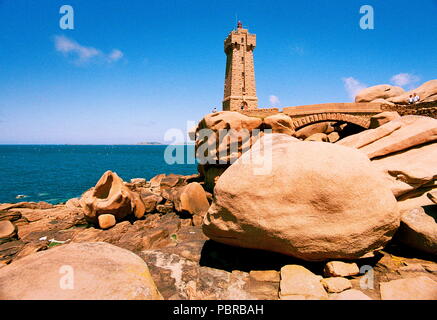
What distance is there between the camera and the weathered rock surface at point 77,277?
123 inches

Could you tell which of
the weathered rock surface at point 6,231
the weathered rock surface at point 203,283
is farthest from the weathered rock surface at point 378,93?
the weathered rock surface at point 6,231

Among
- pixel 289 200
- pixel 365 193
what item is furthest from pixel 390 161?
pixel 289 200

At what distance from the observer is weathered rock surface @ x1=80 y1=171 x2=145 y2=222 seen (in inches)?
433

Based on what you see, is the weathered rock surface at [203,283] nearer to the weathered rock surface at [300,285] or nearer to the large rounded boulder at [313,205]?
the weathered rock surface at [300,285]

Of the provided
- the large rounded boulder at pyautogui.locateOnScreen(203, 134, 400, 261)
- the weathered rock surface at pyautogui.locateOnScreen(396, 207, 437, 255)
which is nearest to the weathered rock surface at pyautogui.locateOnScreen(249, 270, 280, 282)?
the large rounded boulder at pyautogui.locateOnScreen(203, 134, 400, 261)

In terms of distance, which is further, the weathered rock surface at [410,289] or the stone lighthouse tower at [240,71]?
the stone lighthouse tower at [240,71]

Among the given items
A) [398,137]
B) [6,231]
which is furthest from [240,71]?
[6,231]

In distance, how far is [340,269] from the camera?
14.8 ft

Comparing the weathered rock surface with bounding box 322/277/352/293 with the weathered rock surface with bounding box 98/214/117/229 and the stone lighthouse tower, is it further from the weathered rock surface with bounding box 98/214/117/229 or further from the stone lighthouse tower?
the stone lighthouse tower

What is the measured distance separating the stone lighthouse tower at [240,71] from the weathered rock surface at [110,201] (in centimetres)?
2138

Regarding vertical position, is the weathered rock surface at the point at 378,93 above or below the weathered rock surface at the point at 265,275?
above

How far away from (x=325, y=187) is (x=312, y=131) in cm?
1530
